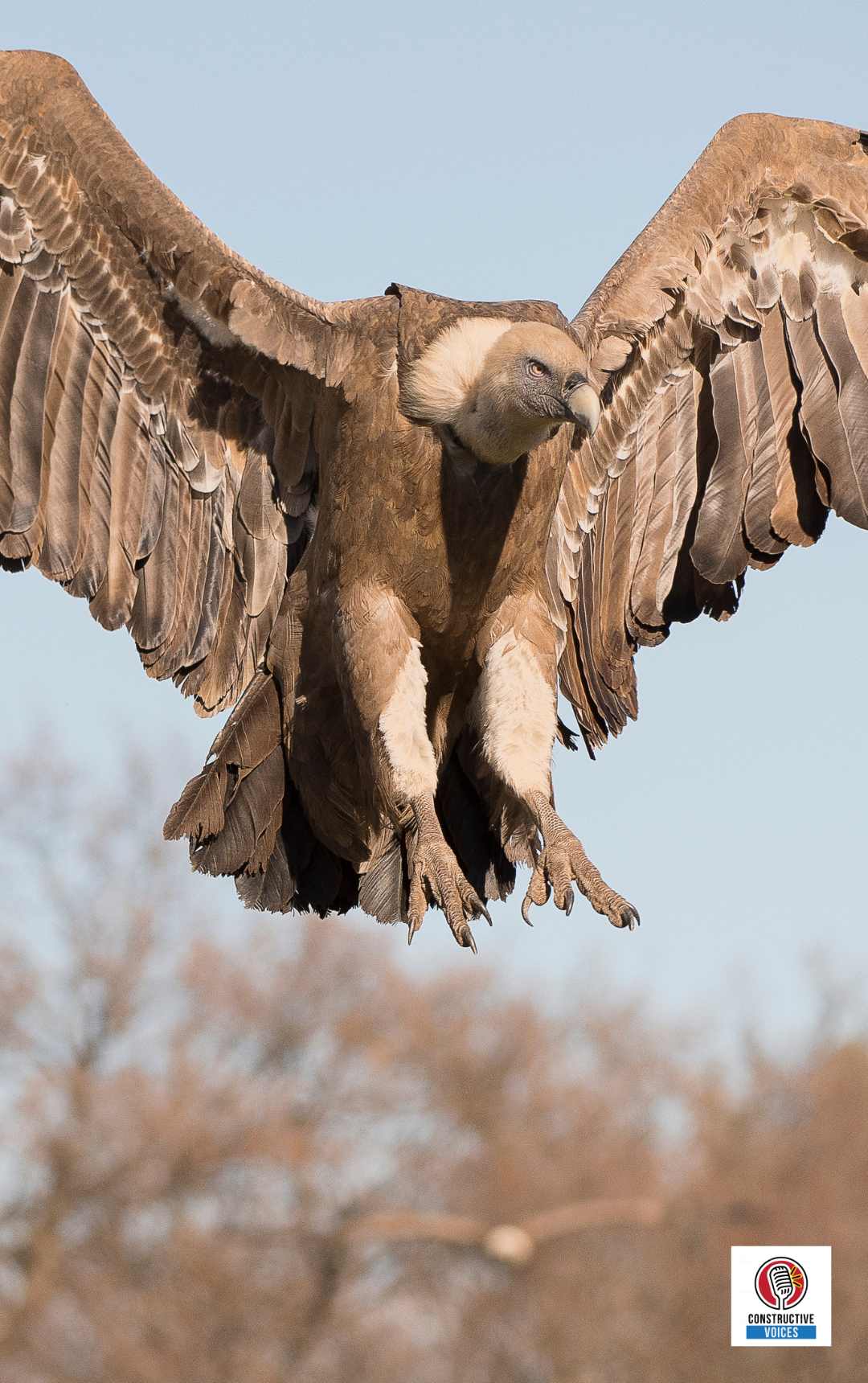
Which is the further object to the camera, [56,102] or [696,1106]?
[696,1106]

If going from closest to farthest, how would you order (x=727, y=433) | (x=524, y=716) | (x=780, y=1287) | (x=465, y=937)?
(x=465, y=937) < (x=524, y=716) < (x=727, y=433) < (x=780, y=1287)

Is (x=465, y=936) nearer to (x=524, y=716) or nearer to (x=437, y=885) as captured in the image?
(x=437, y=885)

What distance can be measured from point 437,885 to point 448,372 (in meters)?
1.79

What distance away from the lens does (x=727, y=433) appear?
27.7 ft

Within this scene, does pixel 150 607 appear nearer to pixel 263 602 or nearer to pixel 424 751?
pixel 263 602

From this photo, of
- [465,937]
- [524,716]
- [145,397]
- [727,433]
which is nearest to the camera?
[465,937]

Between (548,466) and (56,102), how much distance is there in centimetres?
219

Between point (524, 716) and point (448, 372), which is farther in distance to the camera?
point (524, 716)

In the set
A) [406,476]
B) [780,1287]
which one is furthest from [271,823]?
[780,1287]

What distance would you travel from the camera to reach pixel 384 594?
727 cm

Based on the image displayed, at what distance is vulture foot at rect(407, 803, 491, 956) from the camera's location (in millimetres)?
6742

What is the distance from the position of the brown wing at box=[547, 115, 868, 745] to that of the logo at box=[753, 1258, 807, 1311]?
779 centimetres

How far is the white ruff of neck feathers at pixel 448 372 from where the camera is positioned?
22.9 feet

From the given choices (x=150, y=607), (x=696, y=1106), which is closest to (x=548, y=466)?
(x=150, y=607)
